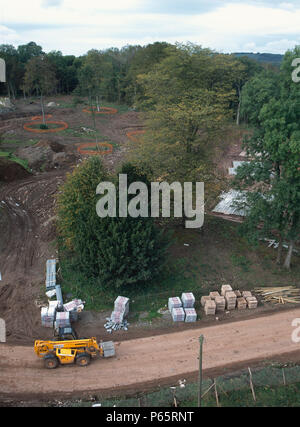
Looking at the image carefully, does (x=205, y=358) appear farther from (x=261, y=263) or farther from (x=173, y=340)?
(x=261, y=263)

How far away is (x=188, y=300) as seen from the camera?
739 inches

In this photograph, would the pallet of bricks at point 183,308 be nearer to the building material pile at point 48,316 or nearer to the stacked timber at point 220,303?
the stacked timber at point 220,303

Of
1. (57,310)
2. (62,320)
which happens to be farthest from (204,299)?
(57,310)

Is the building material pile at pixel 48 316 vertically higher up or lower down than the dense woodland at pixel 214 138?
lower down

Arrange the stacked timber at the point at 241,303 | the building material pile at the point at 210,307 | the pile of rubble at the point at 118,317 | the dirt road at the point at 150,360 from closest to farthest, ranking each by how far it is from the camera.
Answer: the dirt road at the point at 150,360 < the pile of rubble at the point at 118,317 < the building material pile at the point at 210,307 < the stacked timber at the point at 241,303

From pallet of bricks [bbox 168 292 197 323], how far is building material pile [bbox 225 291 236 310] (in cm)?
201

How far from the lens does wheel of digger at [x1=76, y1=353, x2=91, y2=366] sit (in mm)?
15323

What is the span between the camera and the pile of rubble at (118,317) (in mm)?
17844

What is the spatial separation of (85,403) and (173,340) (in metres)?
5.30

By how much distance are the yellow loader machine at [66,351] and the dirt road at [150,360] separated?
40cm

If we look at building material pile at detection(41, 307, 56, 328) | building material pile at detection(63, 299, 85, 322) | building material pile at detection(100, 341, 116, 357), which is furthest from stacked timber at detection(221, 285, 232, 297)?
building material pile at detection(41, 307, 56, 328)

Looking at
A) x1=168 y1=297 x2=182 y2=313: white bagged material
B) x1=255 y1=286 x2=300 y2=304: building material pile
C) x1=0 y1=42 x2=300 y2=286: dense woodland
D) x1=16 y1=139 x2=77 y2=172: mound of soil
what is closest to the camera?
x1=0 y1=42 x2=300 y2=286: dense woodland

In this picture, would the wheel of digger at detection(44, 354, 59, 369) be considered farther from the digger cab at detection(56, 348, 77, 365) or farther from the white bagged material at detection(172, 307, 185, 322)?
the white bagged material at detection(172, 307, 185, 322)

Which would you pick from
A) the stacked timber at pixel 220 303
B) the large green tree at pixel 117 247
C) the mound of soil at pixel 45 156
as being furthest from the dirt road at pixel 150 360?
the mound of soil at pixel 45 156
